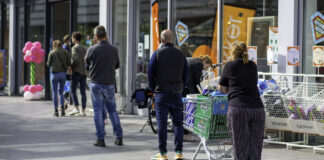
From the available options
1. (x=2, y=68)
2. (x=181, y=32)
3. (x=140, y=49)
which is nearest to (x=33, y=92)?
(x=2, y=68)

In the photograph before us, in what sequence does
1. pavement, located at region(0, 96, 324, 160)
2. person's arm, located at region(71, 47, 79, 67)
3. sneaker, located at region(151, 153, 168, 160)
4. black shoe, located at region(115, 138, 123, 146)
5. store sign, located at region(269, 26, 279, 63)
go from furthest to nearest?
1. person's arm, located at region(71, 47, 79, 67)
2. store sign, located at region(269, 26, 279, 63)
3. black shoe, located at region(115, 138, 123, 146)
4. pavement, located at region(0, 96, 324, 160)
5. sneaker, located at region(151, 153, 168, 160)

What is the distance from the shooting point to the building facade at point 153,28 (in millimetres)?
10031

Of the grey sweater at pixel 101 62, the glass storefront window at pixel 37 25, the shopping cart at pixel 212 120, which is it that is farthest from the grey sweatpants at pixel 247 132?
the glass storefront window at pixel 37 25

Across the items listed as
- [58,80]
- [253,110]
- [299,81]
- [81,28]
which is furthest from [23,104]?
[253,110]

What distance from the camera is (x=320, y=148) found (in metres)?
8.58

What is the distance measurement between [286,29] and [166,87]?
3329 millimetres

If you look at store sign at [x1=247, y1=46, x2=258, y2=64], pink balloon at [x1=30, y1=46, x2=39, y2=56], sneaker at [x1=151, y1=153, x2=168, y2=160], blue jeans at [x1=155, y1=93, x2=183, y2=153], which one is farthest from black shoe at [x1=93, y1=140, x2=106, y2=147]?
pink balloon at [x1=30, y1=46, x2=39, y2=56]

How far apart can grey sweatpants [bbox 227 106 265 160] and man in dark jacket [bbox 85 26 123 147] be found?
10.9 ft

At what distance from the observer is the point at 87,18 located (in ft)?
53.8

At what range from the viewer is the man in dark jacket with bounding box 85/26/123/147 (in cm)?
902

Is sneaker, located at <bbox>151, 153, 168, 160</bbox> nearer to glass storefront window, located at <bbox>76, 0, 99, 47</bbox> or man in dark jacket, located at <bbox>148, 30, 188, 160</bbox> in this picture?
man in dark jacket, located at <bbox>148, 30, 188, 160</bbox>

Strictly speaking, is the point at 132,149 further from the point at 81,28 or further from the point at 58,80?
the point at 81,28

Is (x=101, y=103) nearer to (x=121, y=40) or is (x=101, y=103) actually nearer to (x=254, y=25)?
(x=254, y=25)

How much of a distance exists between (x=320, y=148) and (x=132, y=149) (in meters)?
2.94
